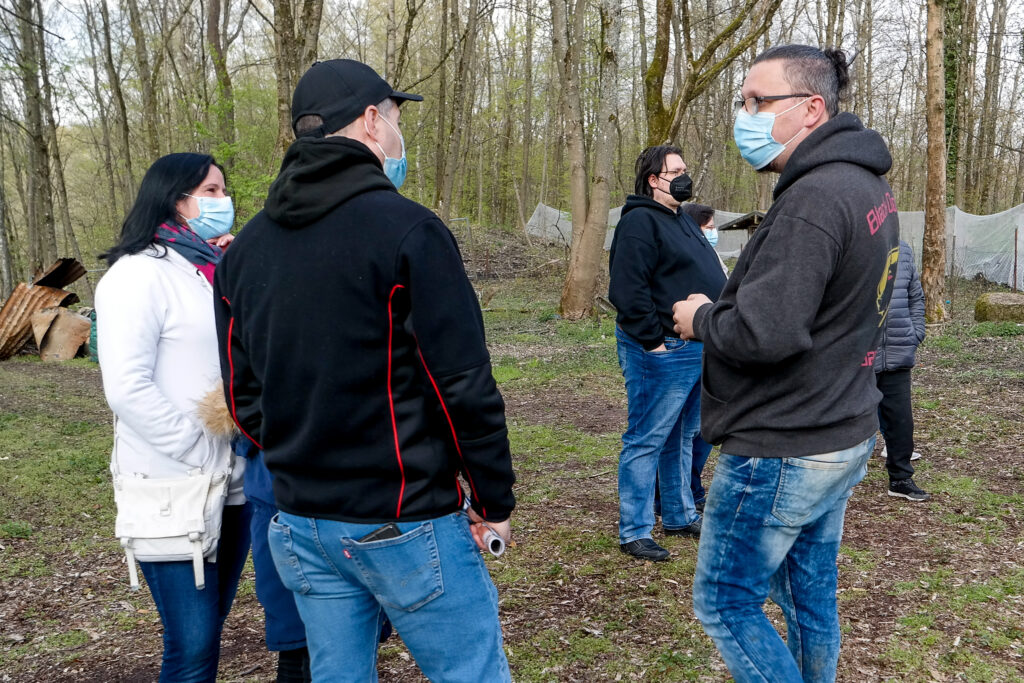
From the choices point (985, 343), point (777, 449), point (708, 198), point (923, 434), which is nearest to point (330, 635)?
point (777, 449)

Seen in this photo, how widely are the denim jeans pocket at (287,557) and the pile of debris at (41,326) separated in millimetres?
13705

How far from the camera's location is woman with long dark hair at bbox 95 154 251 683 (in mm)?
2400

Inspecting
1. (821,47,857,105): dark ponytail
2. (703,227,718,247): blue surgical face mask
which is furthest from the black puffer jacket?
(821,47,857,105): dark ponytail

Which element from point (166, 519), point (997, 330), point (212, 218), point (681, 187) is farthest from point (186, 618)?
point (997, 330)

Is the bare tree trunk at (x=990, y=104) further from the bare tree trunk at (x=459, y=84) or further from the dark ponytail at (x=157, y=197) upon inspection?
the dark ponytail at (x=157, y=197)

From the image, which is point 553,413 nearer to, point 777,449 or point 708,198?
point 777,449

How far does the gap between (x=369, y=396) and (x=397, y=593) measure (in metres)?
0.45

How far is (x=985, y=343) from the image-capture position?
11.8 meters

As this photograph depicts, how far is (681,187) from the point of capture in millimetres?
4289

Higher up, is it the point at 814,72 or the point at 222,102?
the point at 222,102

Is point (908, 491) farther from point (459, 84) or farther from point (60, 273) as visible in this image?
point (459, 84)

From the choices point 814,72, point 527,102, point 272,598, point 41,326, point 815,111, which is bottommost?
point 41,326

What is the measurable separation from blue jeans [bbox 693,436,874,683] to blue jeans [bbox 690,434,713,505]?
249 centimetres

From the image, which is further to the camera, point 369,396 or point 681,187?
point 681,187
